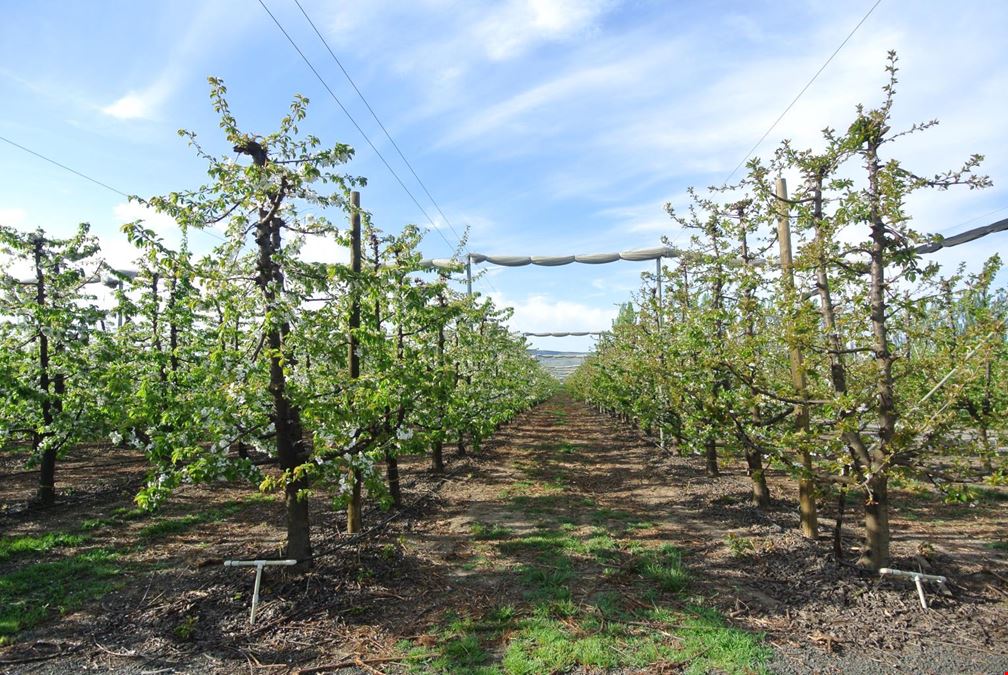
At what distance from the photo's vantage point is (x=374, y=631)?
5355mm

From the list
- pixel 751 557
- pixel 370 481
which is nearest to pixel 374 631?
pixel 370 481

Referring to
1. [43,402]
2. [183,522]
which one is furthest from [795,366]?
[43,402]

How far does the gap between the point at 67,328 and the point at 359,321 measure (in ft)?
24.1

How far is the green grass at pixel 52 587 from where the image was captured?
19.4 ft

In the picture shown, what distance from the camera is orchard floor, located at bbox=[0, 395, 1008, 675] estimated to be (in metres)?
4.78

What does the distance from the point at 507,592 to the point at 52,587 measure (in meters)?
5.70

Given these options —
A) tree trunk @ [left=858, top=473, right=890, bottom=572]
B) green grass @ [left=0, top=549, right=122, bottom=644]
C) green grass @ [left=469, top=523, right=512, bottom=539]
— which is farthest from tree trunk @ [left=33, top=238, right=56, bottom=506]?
tree trunk @ [left=858, top=473, right=890, bottom=572]

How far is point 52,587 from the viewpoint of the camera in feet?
22.3

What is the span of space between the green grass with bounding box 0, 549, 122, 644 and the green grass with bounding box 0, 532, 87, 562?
760mm

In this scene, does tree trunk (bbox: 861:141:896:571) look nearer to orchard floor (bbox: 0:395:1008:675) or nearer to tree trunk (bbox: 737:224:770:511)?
orchard floor (bbox: 0:395:1008:675)

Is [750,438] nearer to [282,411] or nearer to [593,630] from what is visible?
[593,630]

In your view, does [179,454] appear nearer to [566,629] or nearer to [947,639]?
[566,629]

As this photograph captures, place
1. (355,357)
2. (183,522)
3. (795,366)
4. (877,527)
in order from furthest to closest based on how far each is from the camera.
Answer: (183,522) < (355,357) < (795,366) < (877,527)

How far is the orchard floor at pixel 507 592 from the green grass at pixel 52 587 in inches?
1.3
